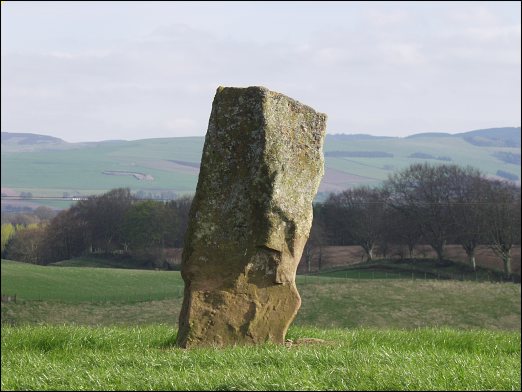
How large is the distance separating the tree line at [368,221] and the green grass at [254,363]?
2703 centimetres

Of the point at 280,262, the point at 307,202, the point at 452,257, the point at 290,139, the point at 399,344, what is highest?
the point at 290,139

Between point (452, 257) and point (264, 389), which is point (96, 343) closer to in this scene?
point (264, 389)

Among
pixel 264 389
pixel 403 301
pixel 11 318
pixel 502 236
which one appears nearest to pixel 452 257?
pixel 502 236

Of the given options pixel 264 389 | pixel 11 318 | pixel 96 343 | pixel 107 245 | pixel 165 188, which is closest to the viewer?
pixel 264 389

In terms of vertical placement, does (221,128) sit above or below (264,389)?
above

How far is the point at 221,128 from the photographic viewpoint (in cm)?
1467

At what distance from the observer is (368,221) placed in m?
69.1

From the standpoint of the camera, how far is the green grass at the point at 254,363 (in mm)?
10547

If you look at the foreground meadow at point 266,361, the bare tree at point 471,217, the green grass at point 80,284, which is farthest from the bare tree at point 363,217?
A: the foreground meadow at point 266,361

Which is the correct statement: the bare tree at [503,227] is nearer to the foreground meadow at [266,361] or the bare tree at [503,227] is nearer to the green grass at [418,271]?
the green grass at [418,271]

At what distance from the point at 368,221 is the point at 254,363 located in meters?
57.8

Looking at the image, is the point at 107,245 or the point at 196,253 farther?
the point at 107,245

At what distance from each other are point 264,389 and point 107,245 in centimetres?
3293

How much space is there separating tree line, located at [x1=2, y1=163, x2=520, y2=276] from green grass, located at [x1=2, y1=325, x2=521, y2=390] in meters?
27.0
